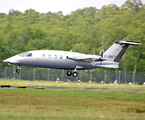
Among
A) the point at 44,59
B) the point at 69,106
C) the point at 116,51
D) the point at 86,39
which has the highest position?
the point at 86,39

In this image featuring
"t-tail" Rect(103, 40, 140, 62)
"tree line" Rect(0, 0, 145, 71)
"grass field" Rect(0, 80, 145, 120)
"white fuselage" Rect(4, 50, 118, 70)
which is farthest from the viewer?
"tree line" Rect(0, 0, 145, 71)

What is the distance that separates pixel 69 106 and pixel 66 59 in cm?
1763

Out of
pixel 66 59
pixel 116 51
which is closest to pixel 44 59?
pixel 66 59

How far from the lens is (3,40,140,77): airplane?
41.0 meters

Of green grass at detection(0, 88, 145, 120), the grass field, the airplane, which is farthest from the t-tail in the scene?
green grass at detection(0, 88, 145, 120)

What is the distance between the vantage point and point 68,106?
2488 centimetres

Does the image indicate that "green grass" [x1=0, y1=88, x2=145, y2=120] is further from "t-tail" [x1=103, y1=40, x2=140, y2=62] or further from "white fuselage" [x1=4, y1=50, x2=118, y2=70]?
"t-tail" [x1=103, y1=40, x2=140, y2=62]

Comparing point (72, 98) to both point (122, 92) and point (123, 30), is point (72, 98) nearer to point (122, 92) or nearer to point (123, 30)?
point (122, 92)

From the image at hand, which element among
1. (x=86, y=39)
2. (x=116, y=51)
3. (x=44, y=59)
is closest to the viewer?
(x=44, y=59)

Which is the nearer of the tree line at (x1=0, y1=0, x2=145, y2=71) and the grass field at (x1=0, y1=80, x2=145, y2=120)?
the grass field at (x1=0, y1=80, x2=145, y2=120)

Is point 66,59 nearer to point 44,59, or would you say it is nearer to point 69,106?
point 44,59

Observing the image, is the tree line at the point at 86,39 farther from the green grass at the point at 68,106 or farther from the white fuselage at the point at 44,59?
the green grass at the point at 68,106

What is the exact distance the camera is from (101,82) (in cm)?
5831

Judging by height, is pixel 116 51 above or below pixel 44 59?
above
